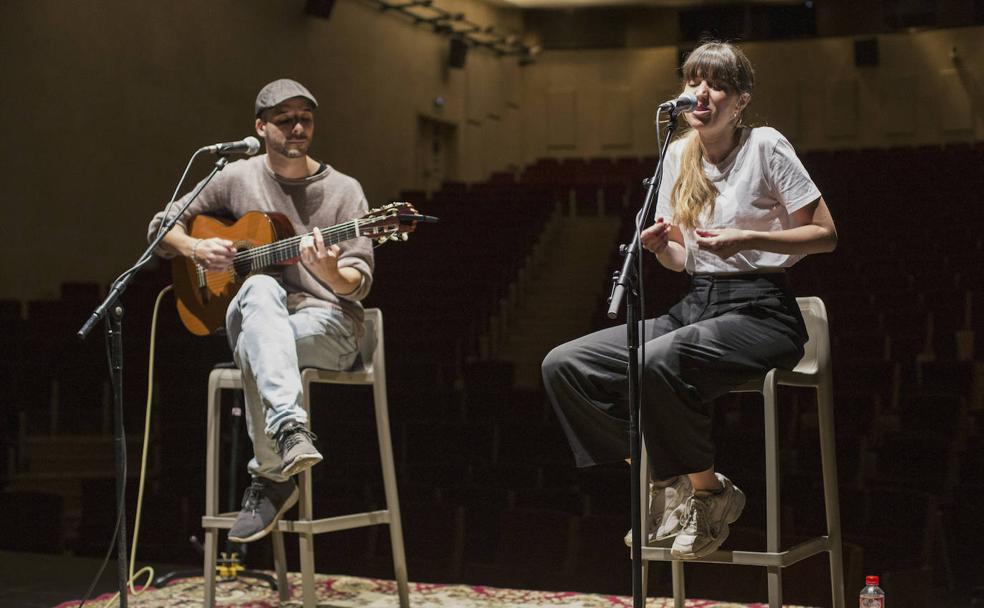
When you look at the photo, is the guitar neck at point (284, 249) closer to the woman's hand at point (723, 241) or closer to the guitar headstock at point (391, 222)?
the guitar headstock at point (391, 222)

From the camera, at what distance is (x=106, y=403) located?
16.7 feet

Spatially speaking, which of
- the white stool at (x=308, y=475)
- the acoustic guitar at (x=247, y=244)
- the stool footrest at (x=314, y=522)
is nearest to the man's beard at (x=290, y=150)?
the acoustic guitar at (x=247, y=244)

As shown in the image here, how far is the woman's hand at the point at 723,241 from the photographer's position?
196 centimetres

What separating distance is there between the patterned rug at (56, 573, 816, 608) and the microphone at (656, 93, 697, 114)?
1296 millimetres

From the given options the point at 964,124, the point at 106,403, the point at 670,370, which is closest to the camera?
the point at 670,370

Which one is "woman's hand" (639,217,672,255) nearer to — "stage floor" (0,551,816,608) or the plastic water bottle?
the plastic water bottle

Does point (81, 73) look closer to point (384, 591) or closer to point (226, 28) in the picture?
point (226, 28)

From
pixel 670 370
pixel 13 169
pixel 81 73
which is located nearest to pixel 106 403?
pixel 13 169

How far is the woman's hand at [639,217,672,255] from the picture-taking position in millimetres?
1973

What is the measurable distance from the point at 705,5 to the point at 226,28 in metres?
5.85

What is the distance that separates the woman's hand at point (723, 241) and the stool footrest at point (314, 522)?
1.03m

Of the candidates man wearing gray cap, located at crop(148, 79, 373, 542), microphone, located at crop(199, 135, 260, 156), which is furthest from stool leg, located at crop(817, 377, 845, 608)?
microphone, located at crop(199, 135, 260, 156)

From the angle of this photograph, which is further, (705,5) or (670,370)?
(705,5)

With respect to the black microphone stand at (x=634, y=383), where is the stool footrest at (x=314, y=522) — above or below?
below
